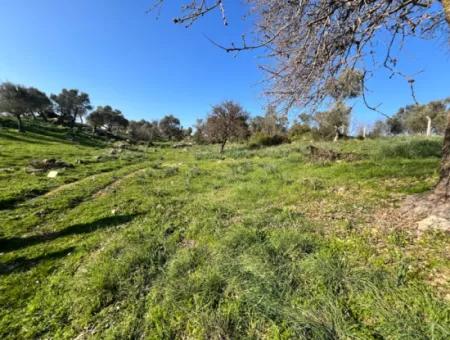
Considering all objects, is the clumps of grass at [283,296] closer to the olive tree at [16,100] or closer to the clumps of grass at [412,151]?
the clumps of grass at [412,151]

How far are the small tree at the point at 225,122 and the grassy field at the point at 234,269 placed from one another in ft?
62.6

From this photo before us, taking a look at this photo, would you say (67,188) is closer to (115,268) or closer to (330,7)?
(115,268)

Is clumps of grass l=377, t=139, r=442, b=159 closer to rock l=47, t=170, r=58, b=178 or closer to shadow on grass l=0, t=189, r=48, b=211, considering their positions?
shadow on grass l=0, t=189, r=48, b=211

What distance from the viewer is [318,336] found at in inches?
92.0

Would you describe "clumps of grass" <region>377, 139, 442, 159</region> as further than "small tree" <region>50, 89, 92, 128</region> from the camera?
No

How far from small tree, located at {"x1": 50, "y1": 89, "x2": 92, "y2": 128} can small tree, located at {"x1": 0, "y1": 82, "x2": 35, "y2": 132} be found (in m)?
18.0

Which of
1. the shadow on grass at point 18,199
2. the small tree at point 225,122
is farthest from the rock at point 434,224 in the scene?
the small tree at point 225,122

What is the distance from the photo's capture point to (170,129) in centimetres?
7944

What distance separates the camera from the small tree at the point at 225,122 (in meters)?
25.9

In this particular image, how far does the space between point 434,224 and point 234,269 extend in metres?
3.55

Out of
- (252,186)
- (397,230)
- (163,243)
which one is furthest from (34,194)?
(397,230)

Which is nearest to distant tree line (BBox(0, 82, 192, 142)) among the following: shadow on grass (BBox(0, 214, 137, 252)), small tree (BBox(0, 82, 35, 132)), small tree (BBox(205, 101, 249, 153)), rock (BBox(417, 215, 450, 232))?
small tree (BBox(0, 82, 35, 132))

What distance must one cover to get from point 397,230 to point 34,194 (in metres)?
12.0

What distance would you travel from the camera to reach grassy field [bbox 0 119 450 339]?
265cm
